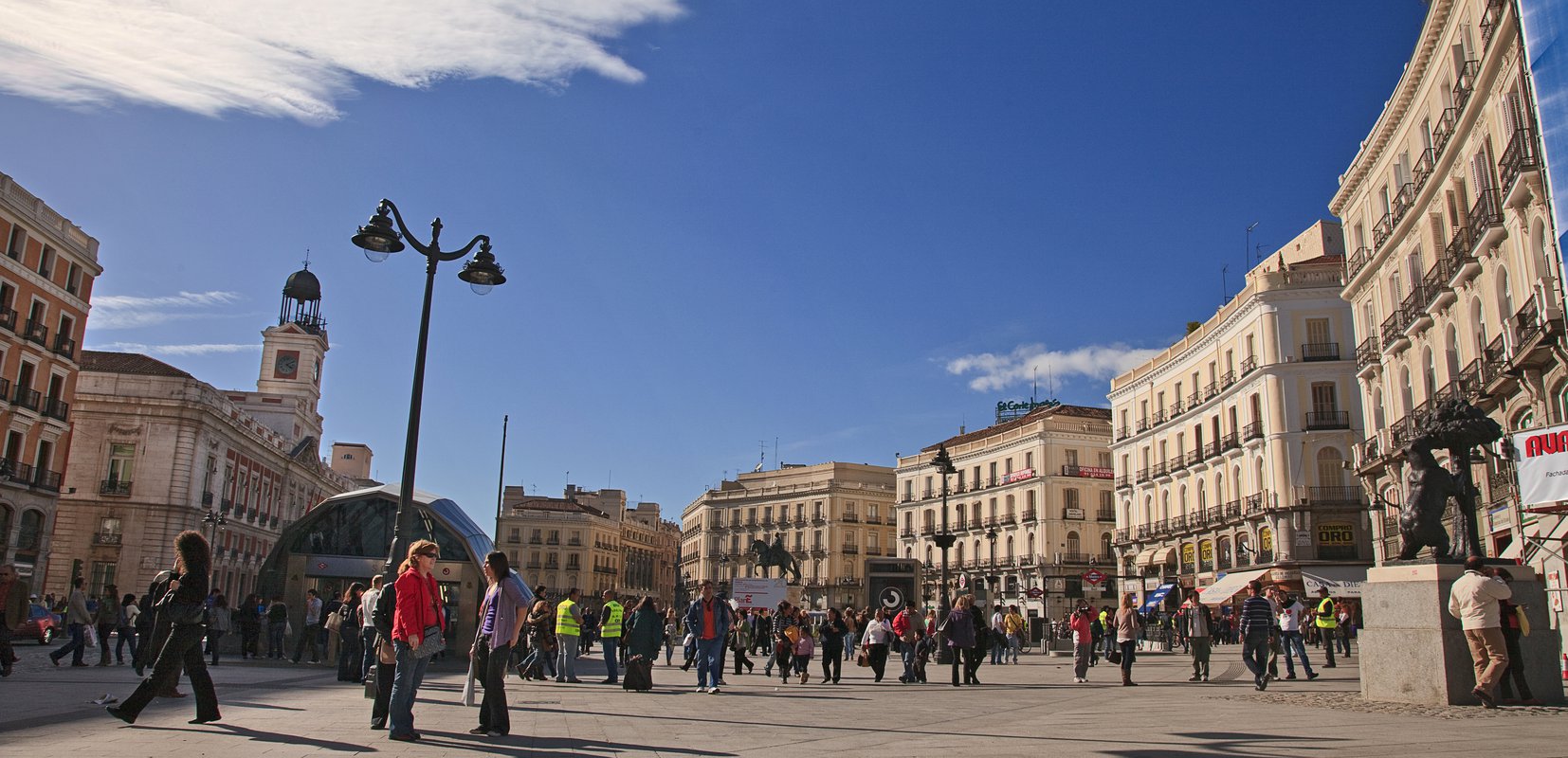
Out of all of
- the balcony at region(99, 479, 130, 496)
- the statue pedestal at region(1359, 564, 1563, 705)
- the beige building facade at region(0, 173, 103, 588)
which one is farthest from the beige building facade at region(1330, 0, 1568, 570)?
the balcony at region(99, 479, 130, 496)

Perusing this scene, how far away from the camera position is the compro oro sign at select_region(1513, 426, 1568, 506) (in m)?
17.9

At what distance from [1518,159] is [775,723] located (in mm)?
19777

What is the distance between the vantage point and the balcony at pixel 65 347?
42562mm

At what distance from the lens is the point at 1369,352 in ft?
108

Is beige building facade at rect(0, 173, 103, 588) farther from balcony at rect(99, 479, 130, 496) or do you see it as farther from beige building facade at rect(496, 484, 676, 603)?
beige building facade at rect(496, 484, 676, 603)

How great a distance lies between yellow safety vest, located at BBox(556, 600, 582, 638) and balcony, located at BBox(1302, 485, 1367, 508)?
3195 cm

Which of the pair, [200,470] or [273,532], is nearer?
[200,470]

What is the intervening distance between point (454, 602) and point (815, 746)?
16.7 metres

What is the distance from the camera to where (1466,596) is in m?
10.1

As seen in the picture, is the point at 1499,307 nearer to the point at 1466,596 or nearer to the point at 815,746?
the point at 1466,596

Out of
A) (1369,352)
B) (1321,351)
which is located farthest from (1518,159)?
(1321,351)

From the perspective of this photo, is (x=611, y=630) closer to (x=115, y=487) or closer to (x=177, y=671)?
(x=177, y=671)

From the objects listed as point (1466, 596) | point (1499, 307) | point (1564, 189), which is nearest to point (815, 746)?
point (1466, 596)

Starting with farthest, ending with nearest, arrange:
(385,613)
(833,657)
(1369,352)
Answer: (1369,352)
(833,657)
(385,613)
